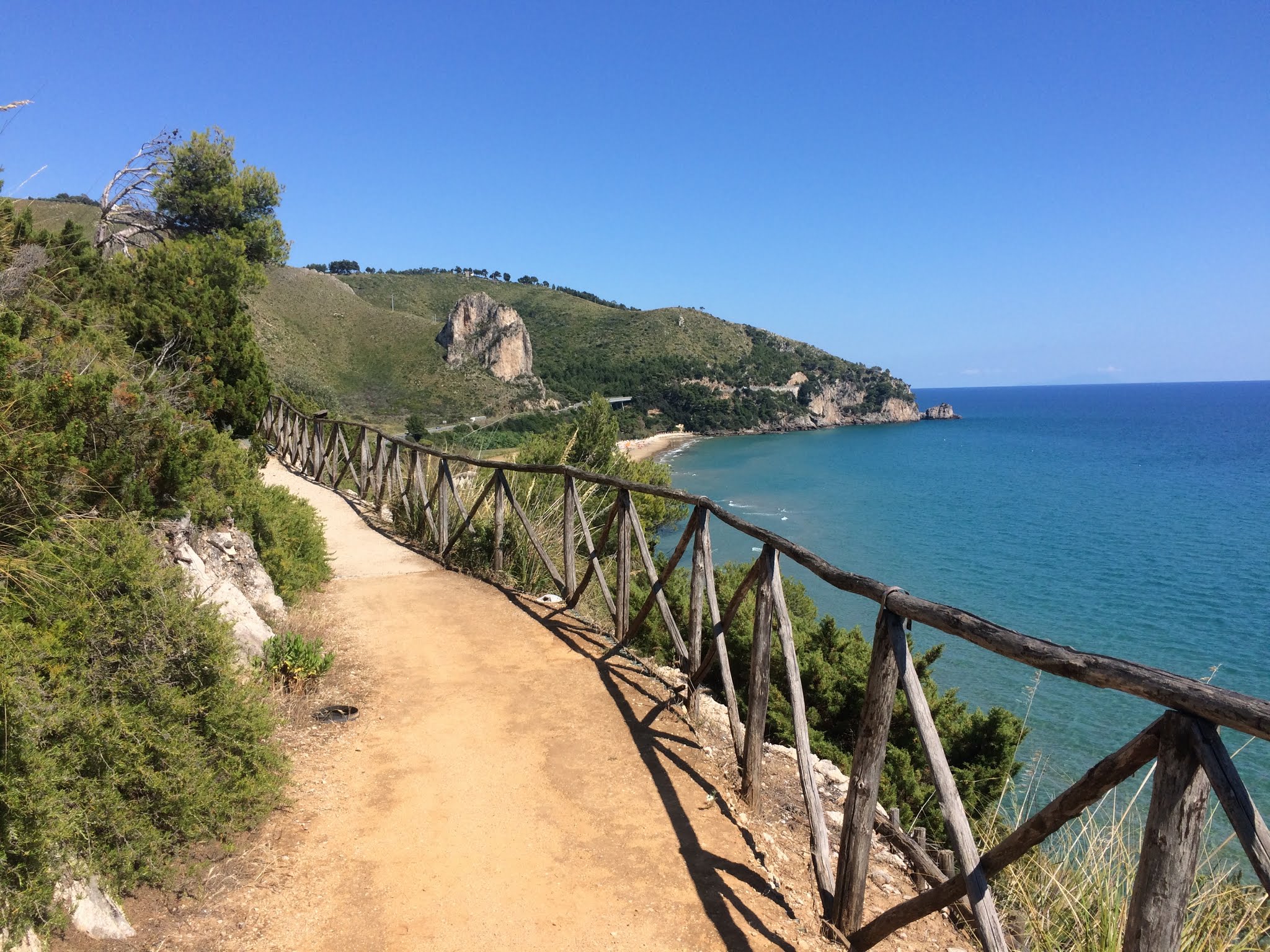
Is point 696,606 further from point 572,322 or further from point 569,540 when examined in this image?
point 572,322

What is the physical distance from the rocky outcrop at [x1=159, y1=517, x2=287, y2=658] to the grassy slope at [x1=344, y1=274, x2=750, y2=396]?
255 feet

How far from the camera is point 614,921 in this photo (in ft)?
9.88

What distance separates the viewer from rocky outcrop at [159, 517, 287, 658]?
4895 millimetres

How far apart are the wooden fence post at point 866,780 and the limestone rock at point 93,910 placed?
9.00 feet

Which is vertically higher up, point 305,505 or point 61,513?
Result: point 61,513

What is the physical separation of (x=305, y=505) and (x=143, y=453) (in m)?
3.29

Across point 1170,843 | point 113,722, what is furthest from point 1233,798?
point 113,722

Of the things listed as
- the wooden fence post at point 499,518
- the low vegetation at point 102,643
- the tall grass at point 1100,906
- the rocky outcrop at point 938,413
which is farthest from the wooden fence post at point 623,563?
the rocky outcrop at point 938,413

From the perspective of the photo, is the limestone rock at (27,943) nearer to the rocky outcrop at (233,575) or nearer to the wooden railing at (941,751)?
the rocky outcrop at (233,575)

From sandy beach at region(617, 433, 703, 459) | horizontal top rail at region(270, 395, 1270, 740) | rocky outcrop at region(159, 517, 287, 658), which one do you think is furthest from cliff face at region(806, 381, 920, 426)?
horizontal top rail at region(270, 395, 1270, 740)

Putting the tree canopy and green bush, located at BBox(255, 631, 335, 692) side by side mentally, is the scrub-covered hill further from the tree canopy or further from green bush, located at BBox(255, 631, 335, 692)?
green bush, located at BBox(255, 631, 335, 692)

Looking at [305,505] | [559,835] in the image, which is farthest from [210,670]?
[305,505]

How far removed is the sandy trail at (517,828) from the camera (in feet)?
9.70

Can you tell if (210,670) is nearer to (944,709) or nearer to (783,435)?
(944,709)
